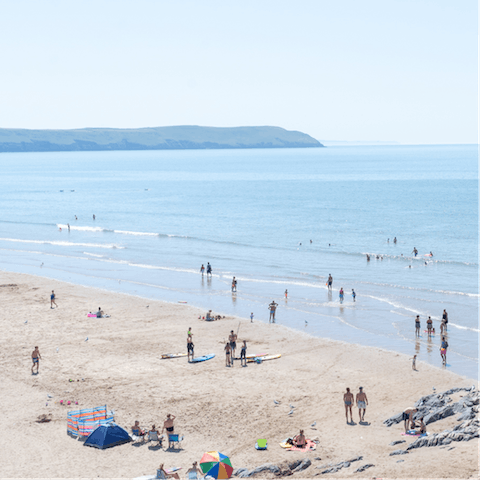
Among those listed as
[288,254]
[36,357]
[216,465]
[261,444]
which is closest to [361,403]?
[261,444]

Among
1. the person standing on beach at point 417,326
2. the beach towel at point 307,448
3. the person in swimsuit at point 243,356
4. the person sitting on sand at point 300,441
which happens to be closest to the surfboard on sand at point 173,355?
the person in swimsuit at point 243,356

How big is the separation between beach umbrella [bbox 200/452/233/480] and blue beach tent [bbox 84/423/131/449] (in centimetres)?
332

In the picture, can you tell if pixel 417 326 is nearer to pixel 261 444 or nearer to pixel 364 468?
pixel 261 444

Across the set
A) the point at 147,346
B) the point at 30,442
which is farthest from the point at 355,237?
the point at 30,442

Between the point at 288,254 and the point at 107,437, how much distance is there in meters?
40.6

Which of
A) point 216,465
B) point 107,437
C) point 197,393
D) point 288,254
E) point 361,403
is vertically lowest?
point 197,393

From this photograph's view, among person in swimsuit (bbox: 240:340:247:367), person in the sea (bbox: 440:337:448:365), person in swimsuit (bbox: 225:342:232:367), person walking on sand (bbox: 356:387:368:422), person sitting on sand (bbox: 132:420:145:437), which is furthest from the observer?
person in the sea (bbox: 440:337:448:365)

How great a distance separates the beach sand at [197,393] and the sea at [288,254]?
9.03 ft

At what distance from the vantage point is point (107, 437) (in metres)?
17.5

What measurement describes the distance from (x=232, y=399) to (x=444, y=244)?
46.3 metres

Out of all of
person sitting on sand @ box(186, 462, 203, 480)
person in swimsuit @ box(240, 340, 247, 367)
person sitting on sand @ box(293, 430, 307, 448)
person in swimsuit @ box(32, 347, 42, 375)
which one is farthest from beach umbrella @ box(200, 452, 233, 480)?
person in swimsuit @ box(32, 347, 42, 375)

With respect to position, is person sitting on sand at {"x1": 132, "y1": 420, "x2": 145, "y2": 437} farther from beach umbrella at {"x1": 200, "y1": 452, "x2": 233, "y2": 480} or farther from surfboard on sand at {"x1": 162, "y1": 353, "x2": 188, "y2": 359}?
surfboard on sand at {"x1": 162, "y1": 353, "x2": 188, "y2": 359}

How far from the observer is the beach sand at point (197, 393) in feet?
53.8

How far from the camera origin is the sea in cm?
3456
